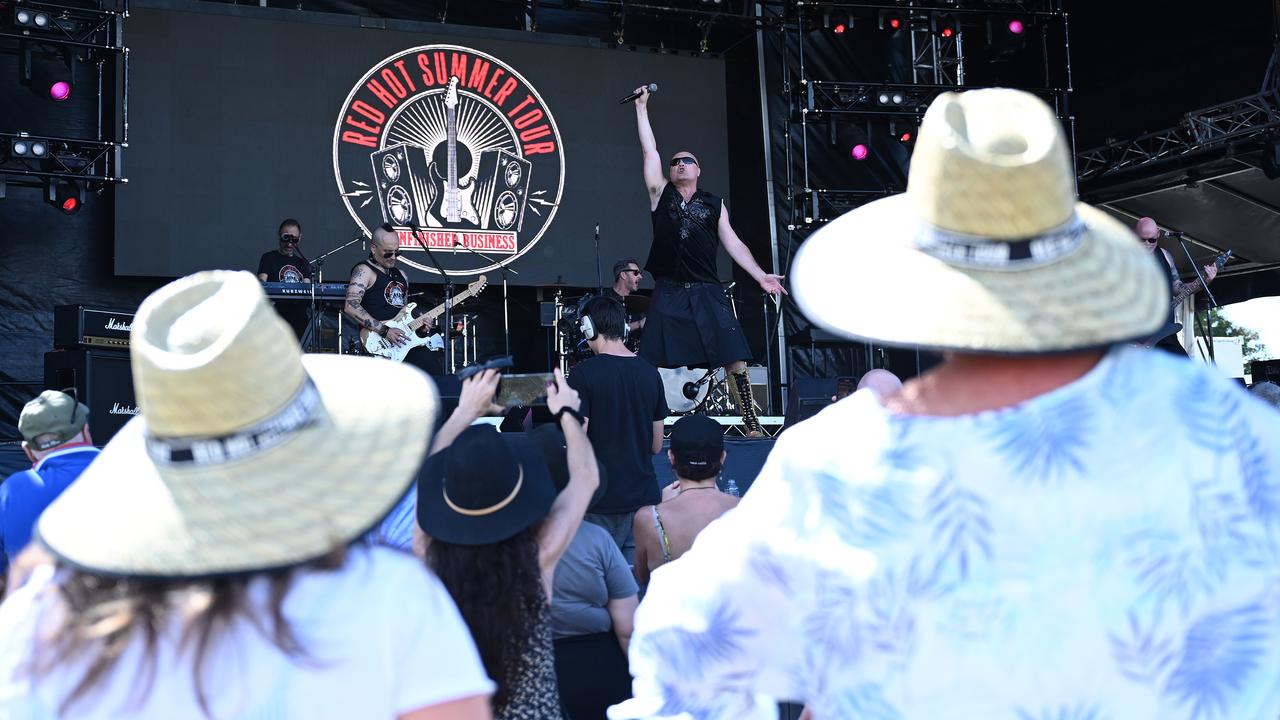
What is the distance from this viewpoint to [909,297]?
1.17 meters

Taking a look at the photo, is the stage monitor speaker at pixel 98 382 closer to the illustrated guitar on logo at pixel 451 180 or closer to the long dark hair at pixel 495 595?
the illustrated guitar on logo at pixel 451 180

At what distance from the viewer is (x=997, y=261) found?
1152 mm

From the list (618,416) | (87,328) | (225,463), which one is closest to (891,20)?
(618,416)

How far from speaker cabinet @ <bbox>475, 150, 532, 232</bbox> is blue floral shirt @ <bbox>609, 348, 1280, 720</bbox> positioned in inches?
397

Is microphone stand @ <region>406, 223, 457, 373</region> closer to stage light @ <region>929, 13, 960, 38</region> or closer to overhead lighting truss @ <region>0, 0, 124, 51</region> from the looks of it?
overhead lighting truss @ <region>0, 0, 124, 51</region>

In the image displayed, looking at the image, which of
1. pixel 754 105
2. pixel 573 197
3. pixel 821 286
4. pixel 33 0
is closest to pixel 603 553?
pixel 821 286

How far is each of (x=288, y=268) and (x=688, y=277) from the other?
375 centimetres

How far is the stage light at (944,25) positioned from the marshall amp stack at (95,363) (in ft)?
23.4

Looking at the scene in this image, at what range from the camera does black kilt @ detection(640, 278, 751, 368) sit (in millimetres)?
7199

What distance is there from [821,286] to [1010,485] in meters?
0.29

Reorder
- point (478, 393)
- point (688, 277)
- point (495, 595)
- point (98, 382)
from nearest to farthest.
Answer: point (495, 595) < point (478, 393) < point (688, 277) < point (98, 382)

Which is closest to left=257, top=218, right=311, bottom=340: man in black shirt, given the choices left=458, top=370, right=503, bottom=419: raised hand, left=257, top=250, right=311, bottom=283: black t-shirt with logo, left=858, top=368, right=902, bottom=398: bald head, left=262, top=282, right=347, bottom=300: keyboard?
left=257, top=250, right=311, bottom=283: black t-shirt with logo

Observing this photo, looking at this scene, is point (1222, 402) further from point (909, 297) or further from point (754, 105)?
point (754, 105)

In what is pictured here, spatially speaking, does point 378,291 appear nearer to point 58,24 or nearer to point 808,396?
point 58,24
